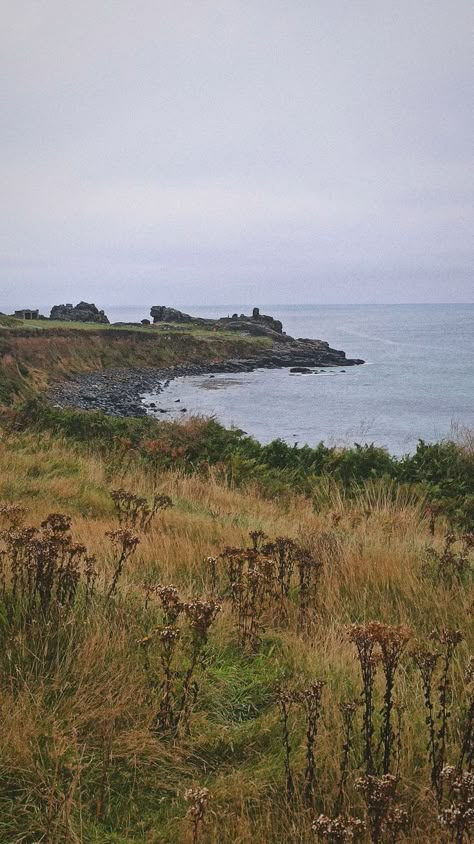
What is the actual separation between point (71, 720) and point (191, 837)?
841 mm

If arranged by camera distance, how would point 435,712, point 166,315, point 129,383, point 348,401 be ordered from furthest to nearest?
1. point 166,315
2. point 129,383
3. point 348,401
4. point 435,712

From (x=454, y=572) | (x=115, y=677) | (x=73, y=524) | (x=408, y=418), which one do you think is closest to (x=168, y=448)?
(x=73, y=524)

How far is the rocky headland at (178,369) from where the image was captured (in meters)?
42.2

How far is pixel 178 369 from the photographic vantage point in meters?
64.8

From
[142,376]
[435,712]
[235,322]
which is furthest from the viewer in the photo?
[235,322]

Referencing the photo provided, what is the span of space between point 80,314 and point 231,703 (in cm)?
8443

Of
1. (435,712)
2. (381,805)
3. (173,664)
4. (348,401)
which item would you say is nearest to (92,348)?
(348,401)

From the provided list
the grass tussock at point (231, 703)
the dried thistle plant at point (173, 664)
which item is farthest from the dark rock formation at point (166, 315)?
the dried thistle plant at point (173, 664)

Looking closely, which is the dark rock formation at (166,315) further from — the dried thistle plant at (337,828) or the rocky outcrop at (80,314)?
the dried thistle plant at (337,828)

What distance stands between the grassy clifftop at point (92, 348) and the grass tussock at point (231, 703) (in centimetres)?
2923

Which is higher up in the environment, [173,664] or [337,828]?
[337,828]

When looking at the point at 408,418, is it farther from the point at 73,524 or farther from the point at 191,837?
the point at 191,837

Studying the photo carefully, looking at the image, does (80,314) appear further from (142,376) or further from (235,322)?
(142,376)

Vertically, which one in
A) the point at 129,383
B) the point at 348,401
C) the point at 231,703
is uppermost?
the point at 129,383
